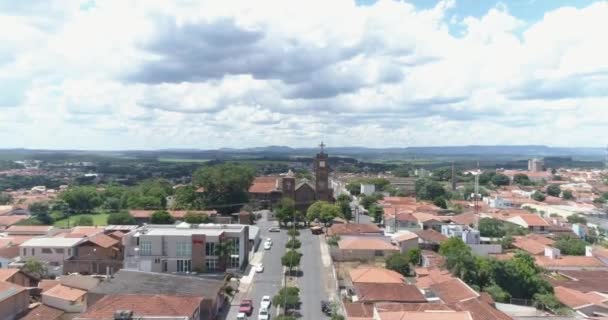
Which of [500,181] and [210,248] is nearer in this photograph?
[210,248]

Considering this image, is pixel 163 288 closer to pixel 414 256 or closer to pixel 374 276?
pixel 374 276

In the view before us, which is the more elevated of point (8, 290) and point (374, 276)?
point (8, 290)

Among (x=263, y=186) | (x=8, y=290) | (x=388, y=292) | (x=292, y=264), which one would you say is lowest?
(x=292, y=264)

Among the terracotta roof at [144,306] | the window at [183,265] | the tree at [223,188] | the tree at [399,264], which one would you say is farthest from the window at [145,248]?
the tree at [223,188]

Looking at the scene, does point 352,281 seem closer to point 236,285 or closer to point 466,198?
point 236,285

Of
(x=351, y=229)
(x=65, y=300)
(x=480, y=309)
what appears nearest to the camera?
(x=480, y=309)

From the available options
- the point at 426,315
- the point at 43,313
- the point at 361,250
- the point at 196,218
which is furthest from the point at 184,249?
the point at 426,315

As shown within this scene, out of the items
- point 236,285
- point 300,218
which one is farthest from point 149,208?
point 236,285

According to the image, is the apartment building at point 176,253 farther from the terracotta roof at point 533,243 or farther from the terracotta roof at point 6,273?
the terracotta roof at point 533,243
